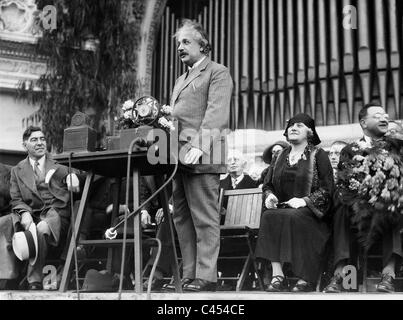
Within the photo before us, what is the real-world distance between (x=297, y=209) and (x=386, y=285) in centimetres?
72

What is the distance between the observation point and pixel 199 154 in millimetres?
3955

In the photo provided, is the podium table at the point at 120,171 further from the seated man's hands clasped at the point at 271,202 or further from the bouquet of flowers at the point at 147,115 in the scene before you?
the seated man's hands clasped at the point at 271,202

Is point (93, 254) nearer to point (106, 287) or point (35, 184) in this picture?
point (35, 184)

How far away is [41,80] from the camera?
7.25 m

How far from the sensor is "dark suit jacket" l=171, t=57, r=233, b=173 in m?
4.02

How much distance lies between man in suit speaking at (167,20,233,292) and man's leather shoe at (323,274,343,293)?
2.31 ft

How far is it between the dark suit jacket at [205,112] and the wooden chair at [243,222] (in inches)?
40.2

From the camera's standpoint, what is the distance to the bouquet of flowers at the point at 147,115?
4.00m

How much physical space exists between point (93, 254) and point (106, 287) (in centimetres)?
→ 126

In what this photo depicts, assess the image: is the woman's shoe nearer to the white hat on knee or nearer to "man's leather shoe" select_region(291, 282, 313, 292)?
"man's leather shoe" select_region(291, 282, 313, 292)
